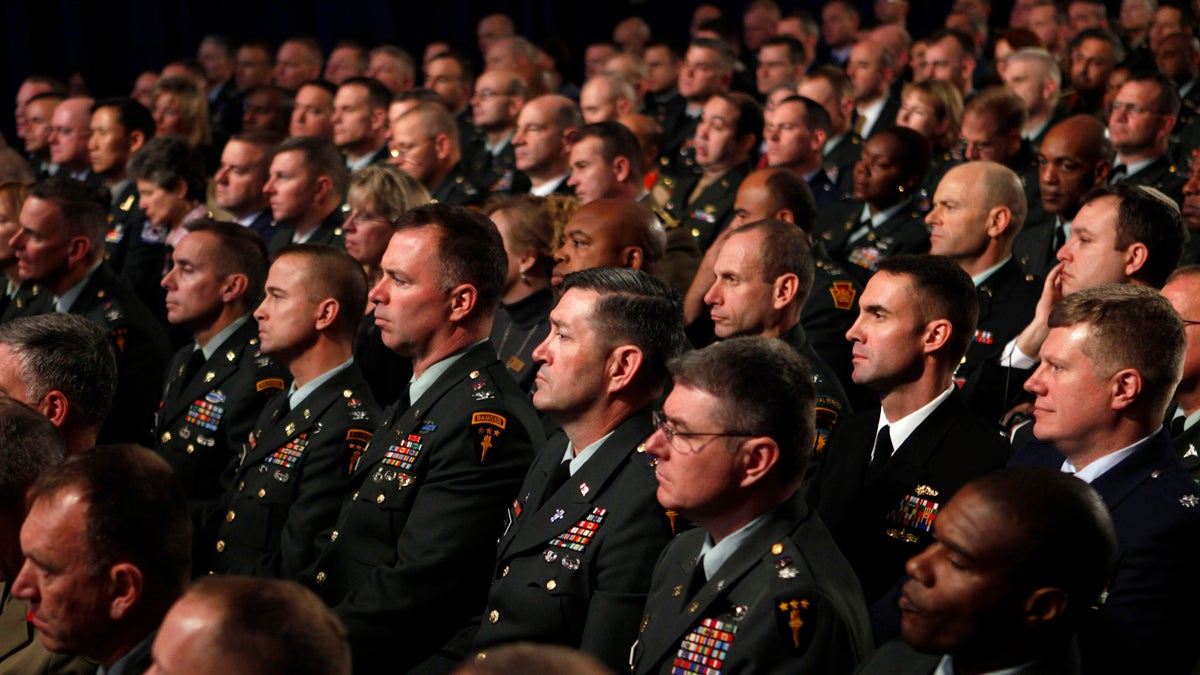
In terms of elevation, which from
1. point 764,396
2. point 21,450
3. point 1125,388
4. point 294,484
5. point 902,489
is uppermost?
point 764,396

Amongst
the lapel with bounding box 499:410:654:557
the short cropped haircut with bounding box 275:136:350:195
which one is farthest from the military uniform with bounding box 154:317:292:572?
the short cropped haircut with bounding box 275:136:350:195

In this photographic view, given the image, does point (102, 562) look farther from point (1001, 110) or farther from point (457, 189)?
point (1001, 110)

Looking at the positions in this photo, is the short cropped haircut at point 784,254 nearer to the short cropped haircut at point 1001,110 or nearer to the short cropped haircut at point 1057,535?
the short cropped haircut at point 1057,535

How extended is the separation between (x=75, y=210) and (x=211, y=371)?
1.22m

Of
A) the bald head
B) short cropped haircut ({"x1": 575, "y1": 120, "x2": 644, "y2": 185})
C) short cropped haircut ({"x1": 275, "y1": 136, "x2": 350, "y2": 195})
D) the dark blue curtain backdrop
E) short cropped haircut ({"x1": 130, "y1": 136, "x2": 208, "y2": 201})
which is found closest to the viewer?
the bald head

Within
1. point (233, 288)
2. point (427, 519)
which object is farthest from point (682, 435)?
point (233, 288)

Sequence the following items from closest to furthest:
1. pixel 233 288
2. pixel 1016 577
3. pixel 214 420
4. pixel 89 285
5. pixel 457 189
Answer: pixel 1016 577 → pixel 214 420 → pixel 233 288 → pixel 89 285 → pixel 457 189

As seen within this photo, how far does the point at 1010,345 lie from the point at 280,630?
2818 mm

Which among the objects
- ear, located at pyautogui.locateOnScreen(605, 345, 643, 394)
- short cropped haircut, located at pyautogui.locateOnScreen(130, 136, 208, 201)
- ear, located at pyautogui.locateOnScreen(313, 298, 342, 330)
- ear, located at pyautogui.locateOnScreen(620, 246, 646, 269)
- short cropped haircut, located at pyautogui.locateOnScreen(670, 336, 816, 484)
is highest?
short cropped haircut, located at pyautogui.locateOnScreen(670, 336, 816, 484)

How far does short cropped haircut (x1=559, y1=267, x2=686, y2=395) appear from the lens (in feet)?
9.90

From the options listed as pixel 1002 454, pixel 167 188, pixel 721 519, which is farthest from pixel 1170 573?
pixel 167 188

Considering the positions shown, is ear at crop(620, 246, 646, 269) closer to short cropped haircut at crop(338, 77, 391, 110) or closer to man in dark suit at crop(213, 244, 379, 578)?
man in dark suit at crop(213, 244, 379, 578)

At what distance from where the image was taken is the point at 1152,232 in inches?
154

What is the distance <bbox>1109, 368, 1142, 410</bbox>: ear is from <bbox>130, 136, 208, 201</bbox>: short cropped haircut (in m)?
4.53
